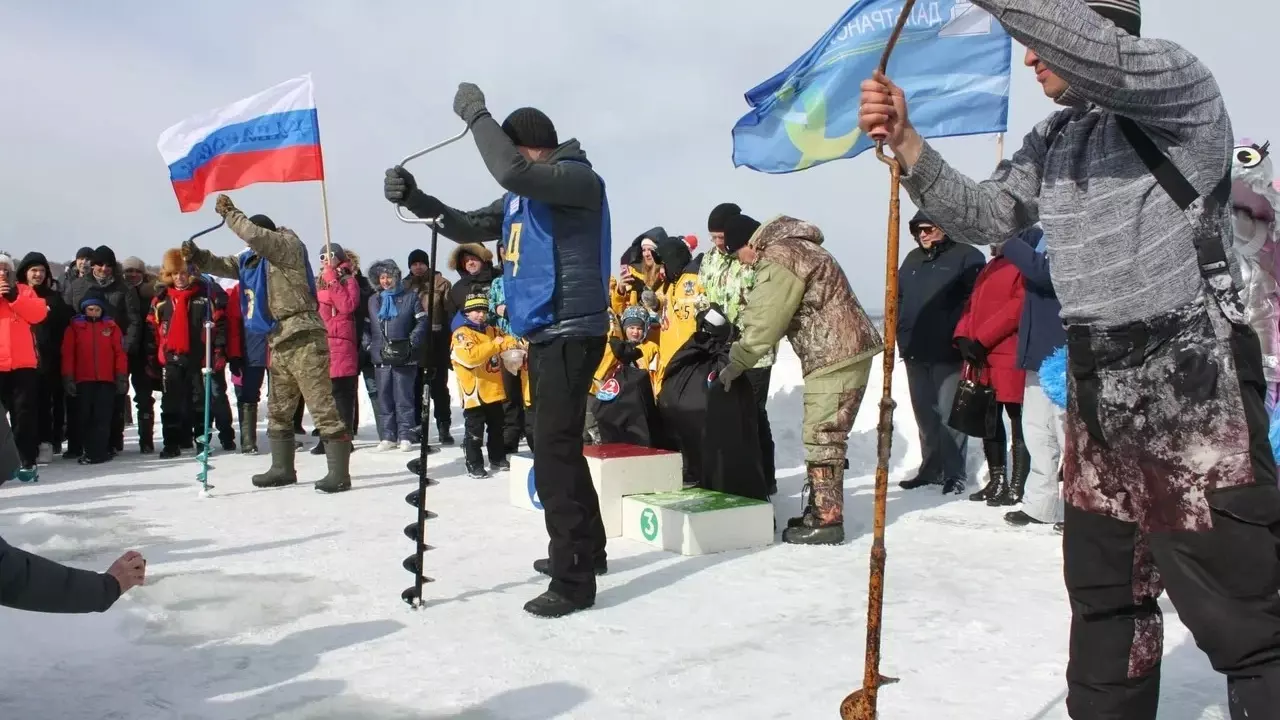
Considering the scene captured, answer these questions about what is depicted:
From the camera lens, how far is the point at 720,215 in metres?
6.97

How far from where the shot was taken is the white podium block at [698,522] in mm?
5277

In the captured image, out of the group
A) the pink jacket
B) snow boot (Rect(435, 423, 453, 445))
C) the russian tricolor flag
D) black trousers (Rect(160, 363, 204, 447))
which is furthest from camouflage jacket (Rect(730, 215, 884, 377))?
black trousers (Rect(160, 363, 204, 447))

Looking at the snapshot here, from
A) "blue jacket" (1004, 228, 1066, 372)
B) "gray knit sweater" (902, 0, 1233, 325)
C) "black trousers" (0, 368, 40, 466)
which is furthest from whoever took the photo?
"black trousers" (0, 368, 40, 466)

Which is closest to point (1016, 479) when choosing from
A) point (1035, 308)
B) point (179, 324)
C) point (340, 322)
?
point (1035, 308)

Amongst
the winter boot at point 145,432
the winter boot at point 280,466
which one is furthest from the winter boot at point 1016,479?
the winter boot at point 145,432

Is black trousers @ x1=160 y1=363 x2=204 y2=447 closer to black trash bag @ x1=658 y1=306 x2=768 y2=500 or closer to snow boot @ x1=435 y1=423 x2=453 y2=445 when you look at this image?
snow boot @ x1=435 y1=423 x2=453 y2=445

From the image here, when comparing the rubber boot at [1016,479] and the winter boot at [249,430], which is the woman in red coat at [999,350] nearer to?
the rubber boot at [1016,479]

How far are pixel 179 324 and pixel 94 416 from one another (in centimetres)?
119

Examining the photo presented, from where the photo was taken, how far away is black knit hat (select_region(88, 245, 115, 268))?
992cm

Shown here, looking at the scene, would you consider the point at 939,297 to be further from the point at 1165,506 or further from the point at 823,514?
the point at 1165,506

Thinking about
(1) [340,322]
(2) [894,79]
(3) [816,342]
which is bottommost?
(3) [816,342]

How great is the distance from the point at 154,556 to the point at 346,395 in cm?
488

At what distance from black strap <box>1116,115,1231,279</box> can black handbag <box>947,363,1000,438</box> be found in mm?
4583

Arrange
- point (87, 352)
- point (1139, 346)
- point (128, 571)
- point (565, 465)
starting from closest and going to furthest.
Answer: point (1139, 346) → point (128, 571) → point (565, 465) → point (87, 352)
